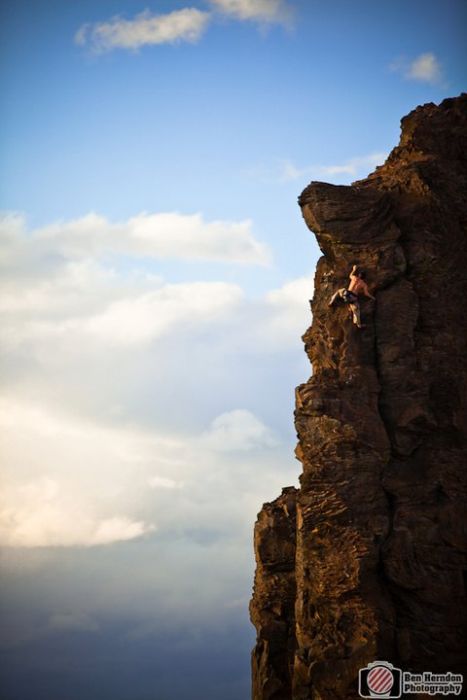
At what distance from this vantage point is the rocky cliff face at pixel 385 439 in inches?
1401

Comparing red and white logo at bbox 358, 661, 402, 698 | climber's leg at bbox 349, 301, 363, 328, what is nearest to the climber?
climber's leg at bbox 349, 301, 363, 328

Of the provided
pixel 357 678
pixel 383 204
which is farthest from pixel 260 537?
pixel 383 204

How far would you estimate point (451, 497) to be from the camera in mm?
36750

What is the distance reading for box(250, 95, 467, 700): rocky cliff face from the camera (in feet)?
117

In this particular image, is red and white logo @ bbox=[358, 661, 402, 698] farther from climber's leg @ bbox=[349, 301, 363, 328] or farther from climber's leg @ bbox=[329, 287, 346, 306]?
climber's leg @ bbox=[329, 287, 346, 306]

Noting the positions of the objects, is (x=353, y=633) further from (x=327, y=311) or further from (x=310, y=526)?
(x=327, y=311)

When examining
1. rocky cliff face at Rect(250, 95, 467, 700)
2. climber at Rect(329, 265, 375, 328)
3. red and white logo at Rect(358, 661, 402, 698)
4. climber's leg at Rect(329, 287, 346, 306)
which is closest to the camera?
red and white logo at Rect(358, 661, 402, 698)

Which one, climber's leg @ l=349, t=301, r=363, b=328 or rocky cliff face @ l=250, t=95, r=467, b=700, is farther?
climber's leg @ l=349, t=301, r=363, b=328

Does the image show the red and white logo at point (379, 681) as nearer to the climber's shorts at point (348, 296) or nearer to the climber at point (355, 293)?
the climber at point (355, 293)

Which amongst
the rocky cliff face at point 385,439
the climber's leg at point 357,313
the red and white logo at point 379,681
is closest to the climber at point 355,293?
the climber's leg at point 357,313

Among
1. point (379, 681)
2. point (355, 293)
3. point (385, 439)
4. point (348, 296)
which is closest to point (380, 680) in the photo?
point (379, 681)

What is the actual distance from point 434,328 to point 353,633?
45.6ft

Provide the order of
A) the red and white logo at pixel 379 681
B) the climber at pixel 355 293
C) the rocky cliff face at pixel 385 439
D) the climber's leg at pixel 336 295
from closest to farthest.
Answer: the red and white logo at pixel 379 681, the rocky cliff face at pixel 385 439, the climber at pixel 355 293, the climber's leg at pixel 336 295

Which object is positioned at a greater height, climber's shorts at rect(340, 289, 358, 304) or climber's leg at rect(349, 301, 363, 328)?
climber's shorts at rect(340, 289, 358, 304)
